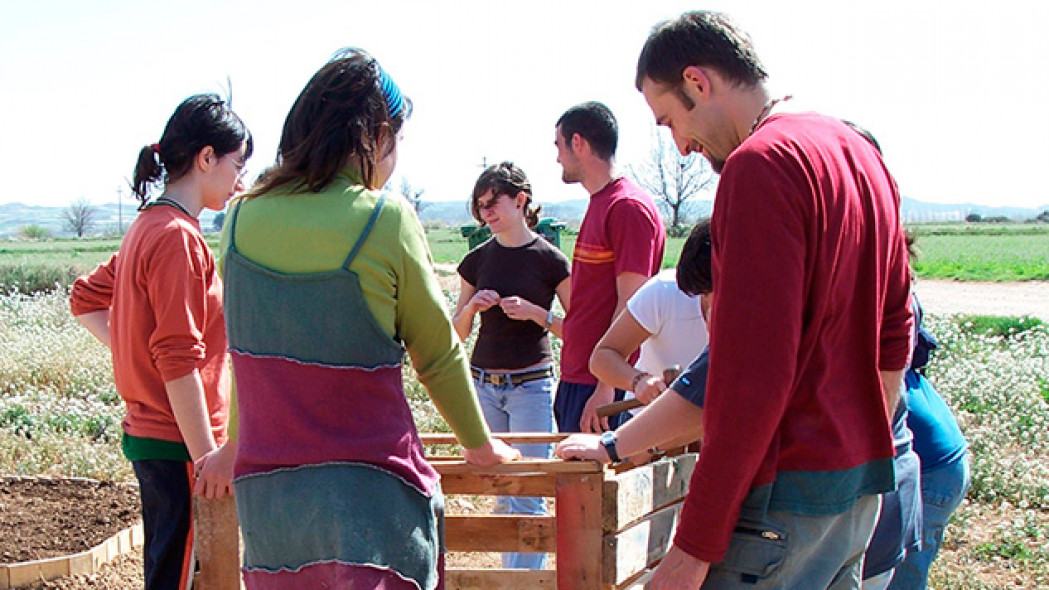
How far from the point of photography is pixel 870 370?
190 centimetres

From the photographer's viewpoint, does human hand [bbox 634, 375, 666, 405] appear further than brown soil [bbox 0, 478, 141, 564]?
No

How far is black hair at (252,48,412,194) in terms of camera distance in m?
2.02

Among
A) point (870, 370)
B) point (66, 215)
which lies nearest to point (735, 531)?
point (870, 370)

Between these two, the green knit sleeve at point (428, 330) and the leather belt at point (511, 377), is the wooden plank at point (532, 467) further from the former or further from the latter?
the leather belt at point (511, 377)

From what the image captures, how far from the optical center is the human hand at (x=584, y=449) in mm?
2363

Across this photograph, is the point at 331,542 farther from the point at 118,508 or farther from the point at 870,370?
the point at 118,508

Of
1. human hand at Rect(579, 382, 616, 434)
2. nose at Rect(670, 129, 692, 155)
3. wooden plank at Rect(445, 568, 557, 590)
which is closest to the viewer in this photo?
nose at Rect(670, 129, 692, 155)

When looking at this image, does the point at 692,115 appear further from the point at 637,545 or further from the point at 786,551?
the point at 637,545

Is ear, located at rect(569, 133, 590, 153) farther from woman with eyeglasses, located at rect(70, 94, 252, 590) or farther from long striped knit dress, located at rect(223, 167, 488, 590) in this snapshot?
long striped knit dress, located at rect(223, 167, 488, 590)

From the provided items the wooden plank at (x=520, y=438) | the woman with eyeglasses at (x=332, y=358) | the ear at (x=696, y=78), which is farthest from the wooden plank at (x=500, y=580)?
the ear at (x=696, y=78)

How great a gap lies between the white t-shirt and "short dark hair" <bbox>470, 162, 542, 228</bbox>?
1.40 meters

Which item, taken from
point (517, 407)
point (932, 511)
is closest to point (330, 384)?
point (932, 511)

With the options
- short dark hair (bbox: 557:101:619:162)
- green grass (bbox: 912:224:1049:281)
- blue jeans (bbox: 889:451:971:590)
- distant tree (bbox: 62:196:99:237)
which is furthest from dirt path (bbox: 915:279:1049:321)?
distant tree (bbox: 62:196:99:237)

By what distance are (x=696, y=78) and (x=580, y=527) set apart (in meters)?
1.12
